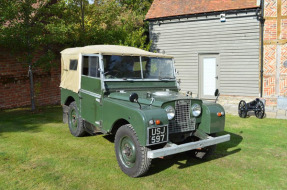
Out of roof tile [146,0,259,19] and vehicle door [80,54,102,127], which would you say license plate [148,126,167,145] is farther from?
roof tile [146,0,259,19]

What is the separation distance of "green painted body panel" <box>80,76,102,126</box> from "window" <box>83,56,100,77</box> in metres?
0.11

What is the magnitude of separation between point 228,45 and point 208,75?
67.6 inches

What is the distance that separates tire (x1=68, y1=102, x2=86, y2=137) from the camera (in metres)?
6.31

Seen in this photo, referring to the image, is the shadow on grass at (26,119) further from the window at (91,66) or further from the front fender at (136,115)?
the front fender at (136,115)

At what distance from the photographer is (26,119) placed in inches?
350

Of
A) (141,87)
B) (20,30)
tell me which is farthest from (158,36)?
(141,87)

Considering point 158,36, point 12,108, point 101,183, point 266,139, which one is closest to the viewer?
point 101,183

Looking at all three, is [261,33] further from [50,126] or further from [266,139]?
[50,126]

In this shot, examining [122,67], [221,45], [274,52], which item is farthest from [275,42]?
[122,67]

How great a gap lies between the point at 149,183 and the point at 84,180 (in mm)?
1058

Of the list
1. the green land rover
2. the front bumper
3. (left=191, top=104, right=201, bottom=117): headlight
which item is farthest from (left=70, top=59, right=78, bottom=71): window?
the front bumper

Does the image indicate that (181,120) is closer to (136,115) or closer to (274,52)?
(136,115)

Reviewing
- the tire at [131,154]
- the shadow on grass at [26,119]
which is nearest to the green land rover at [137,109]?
the tire at [131,154]

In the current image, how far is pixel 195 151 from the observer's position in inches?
207
